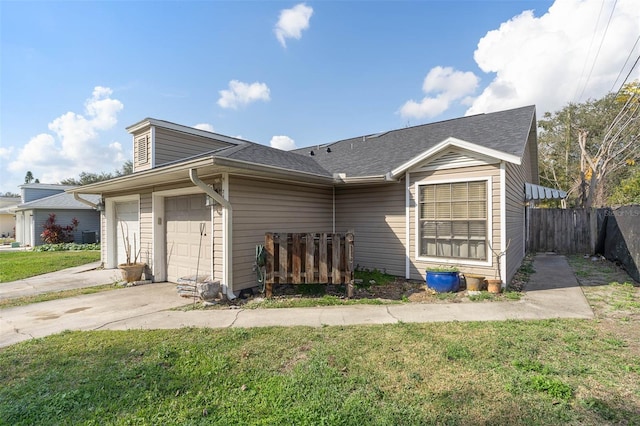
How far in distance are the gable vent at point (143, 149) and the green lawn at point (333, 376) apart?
19.9ft

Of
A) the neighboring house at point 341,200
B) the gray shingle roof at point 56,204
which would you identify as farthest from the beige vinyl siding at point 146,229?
the gray shingle roof at point 56,204

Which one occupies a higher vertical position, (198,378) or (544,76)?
(544,76)

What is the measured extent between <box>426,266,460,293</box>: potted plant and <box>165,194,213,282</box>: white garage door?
484cm

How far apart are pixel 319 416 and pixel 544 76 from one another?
46.2 ft

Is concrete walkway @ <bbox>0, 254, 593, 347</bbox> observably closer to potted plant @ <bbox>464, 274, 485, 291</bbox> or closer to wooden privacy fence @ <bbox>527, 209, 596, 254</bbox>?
potted plant @ <bbox>464, 274, 485, 291</bbox>

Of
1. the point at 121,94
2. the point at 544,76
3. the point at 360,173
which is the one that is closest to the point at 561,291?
the point at 360,173

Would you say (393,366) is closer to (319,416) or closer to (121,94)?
(319,416)

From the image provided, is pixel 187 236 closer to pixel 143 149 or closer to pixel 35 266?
pixel 143 149

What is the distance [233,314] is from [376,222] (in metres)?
4.29

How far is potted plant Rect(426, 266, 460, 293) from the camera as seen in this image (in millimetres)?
6070

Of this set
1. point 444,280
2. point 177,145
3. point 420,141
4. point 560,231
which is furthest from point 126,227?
point 560,231

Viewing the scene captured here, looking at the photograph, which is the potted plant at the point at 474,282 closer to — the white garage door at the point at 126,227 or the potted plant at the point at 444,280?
the potted plant at the point at 444,280

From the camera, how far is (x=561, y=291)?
19.9 feet

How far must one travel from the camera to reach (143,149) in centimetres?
888
